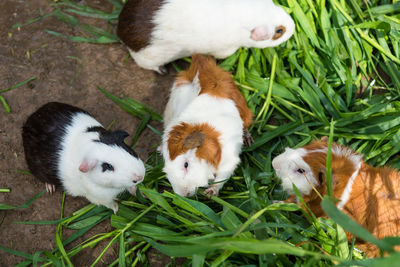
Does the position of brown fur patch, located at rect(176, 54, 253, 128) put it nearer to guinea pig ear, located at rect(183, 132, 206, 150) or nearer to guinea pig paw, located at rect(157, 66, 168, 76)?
guinea pig paw, located at rect(157, 66, 168, 76)

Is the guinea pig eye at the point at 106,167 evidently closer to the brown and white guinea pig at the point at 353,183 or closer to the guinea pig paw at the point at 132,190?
the guinea pig paw at the point at 132,190

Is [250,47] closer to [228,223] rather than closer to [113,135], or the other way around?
[113,135]

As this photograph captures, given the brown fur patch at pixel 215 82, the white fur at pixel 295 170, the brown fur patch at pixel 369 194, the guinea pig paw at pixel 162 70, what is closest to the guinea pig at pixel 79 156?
the brown fur patch at pixel 215 82

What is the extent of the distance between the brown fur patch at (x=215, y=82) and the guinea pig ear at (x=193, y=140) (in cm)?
50

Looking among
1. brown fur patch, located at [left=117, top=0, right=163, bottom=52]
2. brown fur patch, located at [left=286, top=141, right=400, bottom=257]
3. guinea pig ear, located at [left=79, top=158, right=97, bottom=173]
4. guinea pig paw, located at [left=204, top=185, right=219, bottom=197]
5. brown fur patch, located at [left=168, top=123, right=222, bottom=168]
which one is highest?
brown fur patch, located at [left=117, top=0, right=163, bottom=52]

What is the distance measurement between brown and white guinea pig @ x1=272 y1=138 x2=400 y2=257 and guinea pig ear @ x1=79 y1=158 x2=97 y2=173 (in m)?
1.20

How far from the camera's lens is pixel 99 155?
2236 mm

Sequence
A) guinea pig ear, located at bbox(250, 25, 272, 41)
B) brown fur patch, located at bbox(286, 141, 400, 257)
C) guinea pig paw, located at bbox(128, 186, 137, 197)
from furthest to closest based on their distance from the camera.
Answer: guinea pig ear, located at bbox(250, 25, 272, 41) < guinea pig paw, located at bbox(128, 186, 137, 197) < brown fur patch, located at bbox(286, 141, 400, 257)

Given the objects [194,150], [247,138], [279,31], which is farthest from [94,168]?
[279,31]

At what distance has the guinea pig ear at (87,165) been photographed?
2.15 metres

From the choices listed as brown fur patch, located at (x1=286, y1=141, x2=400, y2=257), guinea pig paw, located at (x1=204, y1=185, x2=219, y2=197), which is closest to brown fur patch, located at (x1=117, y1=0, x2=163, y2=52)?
guinea pig paw, located at (x1=204, y1=185, x2=219, y2=197)

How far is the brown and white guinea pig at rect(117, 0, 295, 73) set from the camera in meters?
2.86

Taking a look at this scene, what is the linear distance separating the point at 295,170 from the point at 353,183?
373 millimetres

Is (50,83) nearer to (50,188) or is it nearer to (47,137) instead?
(47,137)
